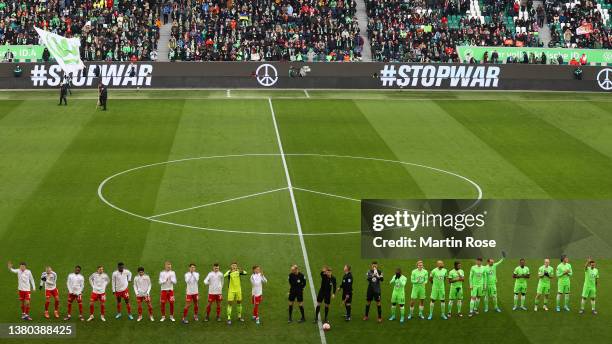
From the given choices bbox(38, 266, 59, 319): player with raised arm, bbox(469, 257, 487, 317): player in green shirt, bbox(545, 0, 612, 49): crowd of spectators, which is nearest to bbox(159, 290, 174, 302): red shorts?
bbox(38, 266, 59, 319): player with raised arm

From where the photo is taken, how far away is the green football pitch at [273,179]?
87.9 ft

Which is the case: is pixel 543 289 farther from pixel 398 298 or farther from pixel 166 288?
pixel 166 288

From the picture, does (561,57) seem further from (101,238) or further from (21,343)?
(21,343)

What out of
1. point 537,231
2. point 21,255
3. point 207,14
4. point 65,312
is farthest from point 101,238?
point 207,14

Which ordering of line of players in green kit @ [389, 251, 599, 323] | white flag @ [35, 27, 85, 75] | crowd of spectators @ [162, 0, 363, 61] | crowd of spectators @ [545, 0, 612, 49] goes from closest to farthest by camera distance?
line of players in green kit @ [389, 251, 599, 323]
white flag @ [35, 27, 85, 75]
crowd of spectators @ [162, 0, 363, 61]
crowd of spectators @ [545, 0, 612, 49]

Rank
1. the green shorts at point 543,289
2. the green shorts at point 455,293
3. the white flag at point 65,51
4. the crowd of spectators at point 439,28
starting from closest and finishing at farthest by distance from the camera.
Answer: the green shorts at point 455,293 → the green shorts at point 543,289 → the white flag at point 65,51 → the crowd of spectators at point 439,28

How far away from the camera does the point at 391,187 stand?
39.8 metres

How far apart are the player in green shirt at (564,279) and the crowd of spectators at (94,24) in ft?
143

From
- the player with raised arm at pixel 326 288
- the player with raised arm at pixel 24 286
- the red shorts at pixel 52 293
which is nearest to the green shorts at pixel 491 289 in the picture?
the player with raised arm at pixel 326 288

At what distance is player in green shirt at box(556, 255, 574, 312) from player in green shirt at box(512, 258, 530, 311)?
847mm

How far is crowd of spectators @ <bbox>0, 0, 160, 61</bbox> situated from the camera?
67.9 metres

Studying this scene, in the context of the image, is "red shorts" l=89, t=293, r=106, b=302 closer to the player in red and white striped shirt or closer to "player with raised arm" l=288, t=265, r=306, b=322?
the player in red and white striped shirt

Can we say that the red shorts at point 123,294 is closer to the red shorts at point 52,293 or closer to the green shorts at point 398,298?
the red shorts at point 52,293

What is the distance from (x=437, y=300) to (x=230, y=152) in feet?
64.8
